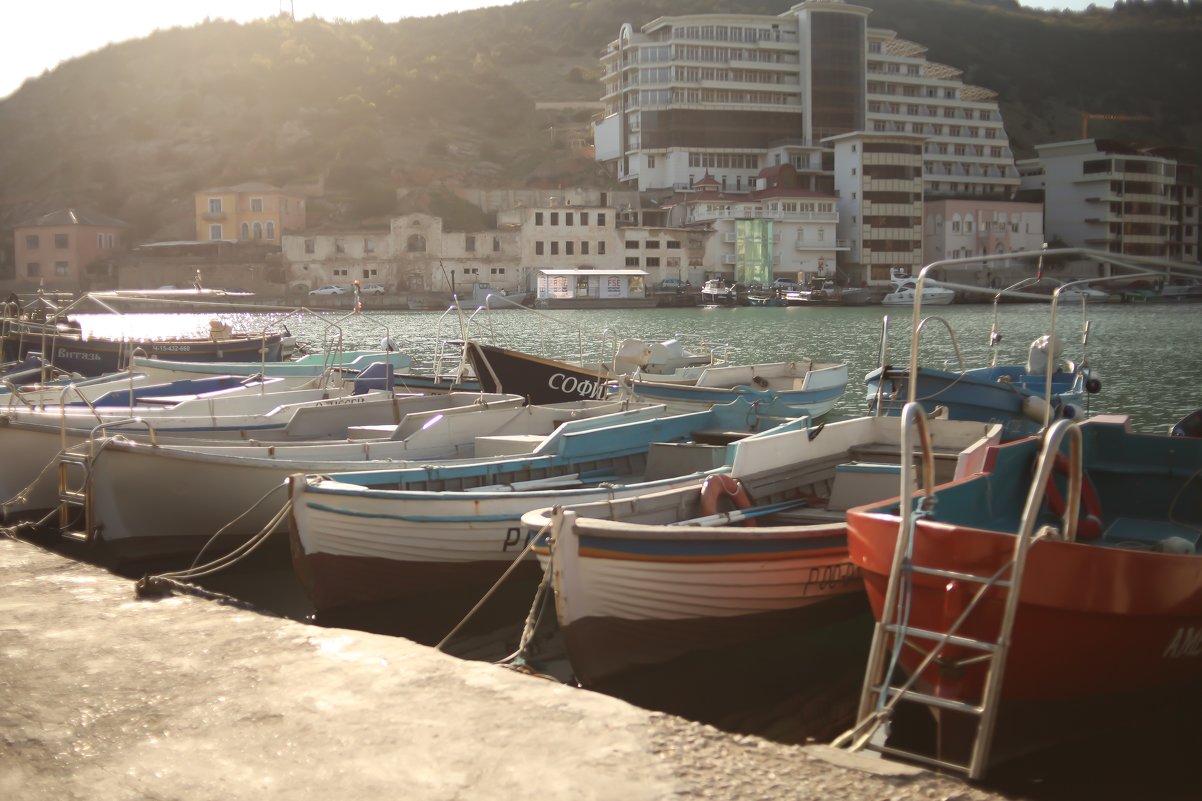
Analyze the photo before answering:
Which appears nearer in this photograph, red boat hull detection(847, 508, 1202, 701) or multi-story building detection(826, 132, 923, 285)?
red boat hull detection(847, 508, 1202, 701)

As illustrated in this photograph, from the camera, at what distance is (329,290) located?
8244 cm

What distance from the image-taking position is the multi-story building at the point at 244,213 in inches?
3570

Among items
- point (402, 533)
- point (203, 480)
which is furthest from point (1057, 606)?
point (203, 480)

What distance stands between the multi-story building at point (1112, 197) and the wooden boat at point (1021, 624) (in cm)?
9675

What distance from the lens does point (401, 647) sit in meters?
6.53

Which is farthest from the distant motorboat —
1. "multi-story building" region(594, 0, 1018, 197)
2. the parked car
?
the parked car

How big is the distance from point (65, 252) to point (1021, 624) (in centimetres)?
9407

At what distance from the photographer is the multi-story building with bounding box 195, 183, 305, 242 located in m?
90.7

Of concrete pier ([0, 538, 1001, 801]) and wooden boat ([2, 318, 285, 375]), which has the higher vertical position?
wooden boat ([2, 318, 285, 375])

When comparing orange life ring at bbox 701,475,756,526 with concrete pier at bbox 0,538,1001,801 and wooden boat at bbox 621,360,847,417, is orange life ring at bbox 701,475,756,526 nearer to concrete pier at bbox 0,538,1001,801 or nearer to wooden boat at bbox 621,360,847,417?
concrete pier at bbox 0,538,1001,801

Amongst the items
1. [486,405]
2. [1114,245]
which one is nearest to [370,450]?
[486,405]

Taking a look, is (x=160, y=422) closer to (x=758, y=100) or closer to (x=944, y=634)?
(x=944, y=634)

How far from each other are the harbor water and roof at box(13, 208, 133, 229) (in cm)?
1731

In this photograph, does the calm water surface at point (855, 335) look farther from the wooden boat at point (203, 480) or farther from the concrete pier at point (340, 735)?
the concrete pier at point (340, 735)
